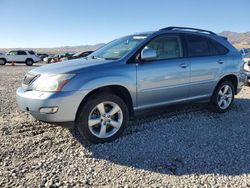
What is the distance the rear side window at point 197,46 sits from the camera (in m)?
5.39

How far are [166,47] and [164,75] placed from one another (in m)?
0.60

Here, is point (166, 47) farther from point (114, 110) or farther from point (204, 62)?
point (114, 110)

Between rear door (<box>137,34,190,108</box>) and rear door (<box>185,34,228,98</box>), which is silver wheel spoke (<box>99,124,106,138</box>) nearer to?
rear door (<box>137,34,190,108</box>)

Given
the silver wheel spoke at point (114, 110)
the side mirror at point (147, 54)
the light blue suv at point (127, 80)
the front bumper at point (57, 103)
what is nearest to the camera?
the front bumper at point (57, 103)

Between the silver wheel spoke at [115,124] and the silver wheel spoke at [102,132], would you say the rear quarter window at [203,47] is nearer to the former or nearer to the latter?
the silver wheel spoke at [115,124]

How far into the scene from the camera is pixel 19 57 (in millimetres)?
31391

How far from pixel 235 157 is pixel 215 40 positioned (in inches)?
116

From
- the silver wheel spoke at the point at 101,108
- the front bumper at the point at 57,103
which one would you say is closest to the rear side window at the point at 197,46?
the silver wheel spoke at the point at 101,108

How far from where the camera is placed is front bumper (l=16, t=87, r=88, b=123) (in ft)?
12.6

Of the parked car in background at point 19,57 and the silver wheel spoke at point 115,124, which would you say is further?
the parked car in background at point 19,57

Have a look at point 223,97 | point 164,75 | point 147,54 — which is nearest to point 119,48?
point 147,54

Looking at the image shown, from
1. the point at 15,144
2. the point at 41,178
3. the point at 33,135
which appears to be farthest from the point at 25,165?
the point at 33,135

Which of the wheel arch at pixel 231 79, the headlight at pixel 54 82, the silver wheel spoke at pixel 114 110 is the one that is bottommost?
the silver wheel spoke at pixel 114 110

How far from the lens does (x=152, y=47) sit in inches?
191
